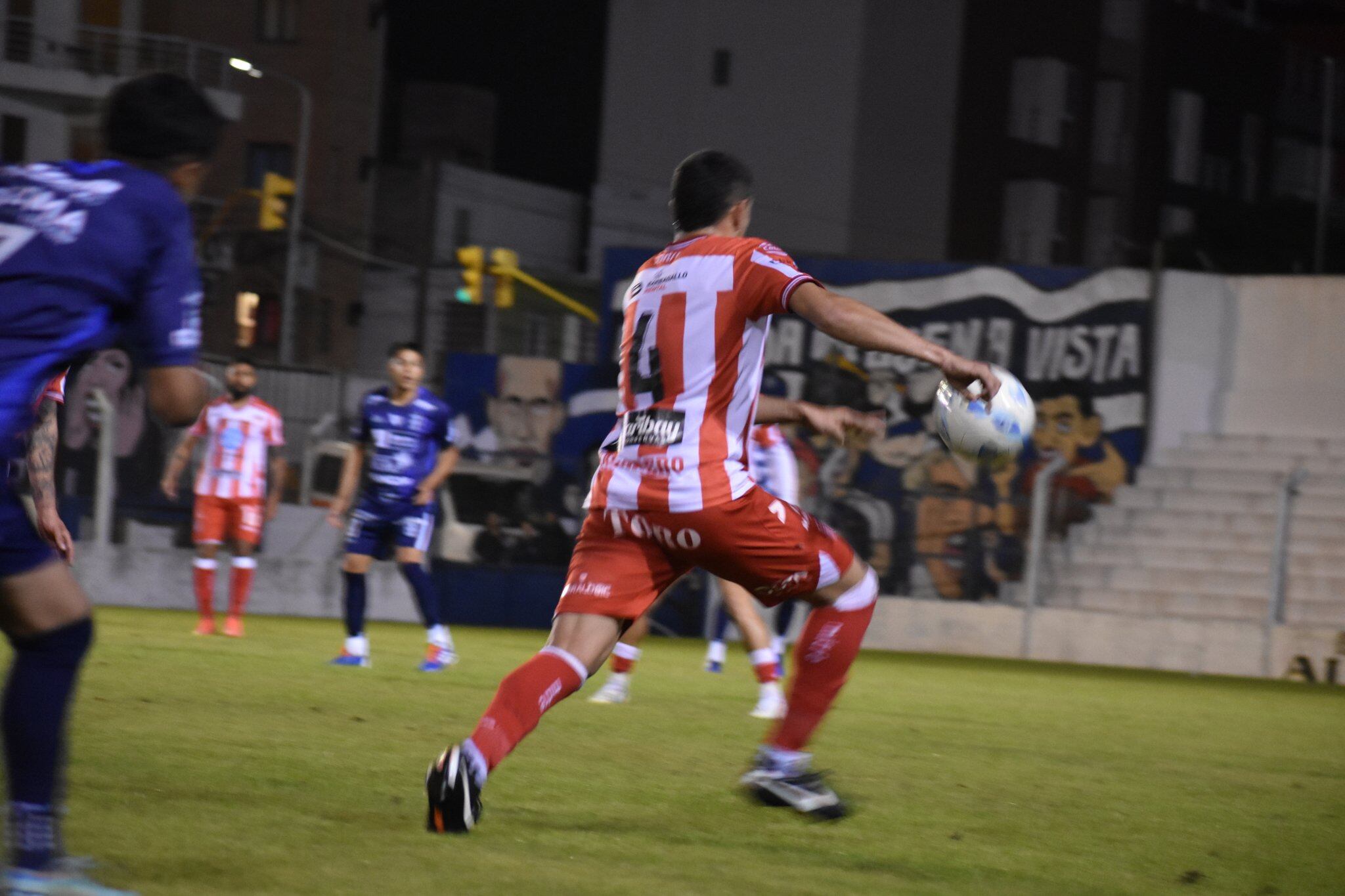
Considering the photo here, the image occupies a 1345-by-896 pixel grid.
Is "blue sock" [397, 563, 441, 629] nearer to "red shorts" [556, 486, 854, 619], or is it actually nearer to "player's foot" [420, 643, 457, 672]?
"player's foot" [420, 643, 457, 672]

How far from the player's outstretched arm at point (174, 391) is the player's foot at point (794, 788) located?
2662mm

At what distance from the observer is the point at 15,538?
3785 millimetres

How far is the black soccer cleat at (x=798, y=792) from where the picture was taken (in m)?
5.71

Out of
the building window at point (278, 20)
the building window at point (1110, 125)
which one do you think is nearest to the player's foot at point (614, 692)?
the building window at point (1110, 125)

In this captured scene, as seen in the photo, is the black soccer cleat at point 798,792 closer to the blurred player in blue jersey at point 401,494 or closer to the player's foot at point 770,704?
the player's foot at point 770,704

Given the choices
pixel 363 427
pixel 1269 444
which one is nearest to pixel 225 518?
pixel 363 427

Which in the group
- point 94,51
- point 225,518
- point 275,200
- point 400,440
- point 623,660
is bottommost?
point 623,660

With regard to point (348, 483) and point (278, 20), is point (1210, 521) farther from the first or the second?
point (278, 20)

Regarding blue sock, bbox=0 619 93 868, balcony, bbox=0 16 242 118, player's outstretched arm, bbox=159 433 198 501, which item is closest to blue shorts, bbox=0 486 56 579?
blue sock, bbox=0 619 93 868

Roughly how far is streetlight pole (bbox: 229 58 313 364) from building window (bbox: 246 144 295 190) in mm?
223

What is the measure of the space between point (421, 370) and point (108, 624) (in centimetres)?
425

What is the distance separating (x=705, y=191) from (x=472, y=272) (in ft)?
63.7

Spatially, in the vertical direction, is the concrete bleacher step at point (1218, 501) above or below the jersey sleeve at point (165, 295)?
below

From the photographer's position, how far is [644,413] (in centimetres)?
537
